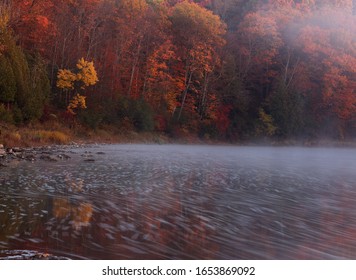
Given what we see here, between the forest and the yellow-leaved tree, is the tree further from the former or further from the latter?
the yellow-leaved tree

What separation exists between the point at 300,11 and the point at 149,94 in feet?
96.5

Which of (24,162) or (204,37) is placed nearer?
(24,162)

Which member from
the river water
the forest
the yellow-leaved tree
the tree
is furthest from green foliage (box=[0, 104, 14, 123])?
the tree

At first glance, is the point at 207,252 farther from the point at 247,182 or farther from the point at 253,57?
the point at 253,57

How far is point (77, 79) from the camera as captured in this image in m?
42.0

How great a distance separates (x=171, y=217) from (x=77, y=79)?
3492cm

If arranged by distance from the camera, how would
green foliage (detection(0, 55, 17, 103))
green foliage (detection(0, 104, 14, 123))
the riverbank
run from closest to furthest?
the riverbank, green foliage (detection(0, 104, 14, 123)), green foliage (detection(0, 55, 17, 103))

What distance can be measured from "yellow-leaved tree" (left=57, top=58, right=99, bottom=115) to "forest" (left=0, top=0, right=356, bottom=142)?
101 millimetres

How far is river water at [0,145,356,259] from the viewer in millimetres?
6980

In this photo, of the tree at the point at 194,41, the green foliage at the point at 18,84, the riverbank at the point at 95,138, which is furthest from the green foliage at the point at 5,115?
the tree at the point at 194,41

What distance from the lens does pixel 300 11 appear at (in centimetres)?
6512

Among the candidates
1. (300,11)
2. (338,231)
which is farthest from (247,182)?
(300,11)

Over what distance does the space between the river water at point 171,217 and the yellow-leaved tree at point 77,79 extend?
85.1 feet

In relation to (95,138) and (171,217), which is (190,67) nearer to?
(95,138)
